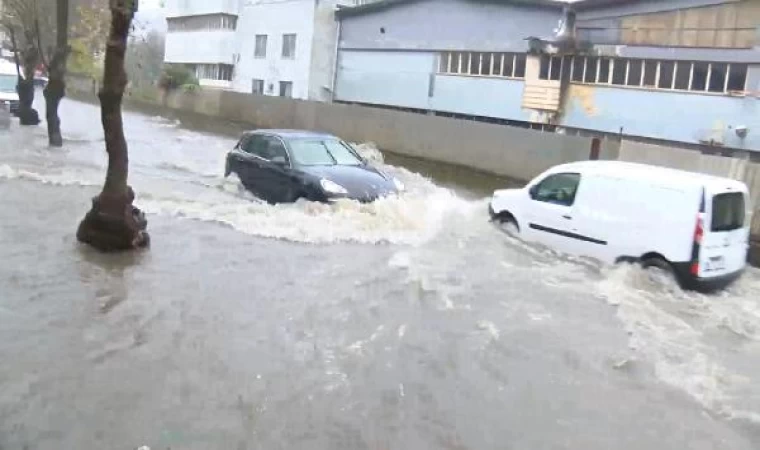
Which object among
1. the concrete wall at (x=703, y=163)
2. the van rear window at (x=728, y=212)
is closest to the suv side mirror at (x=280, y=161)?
the van rear window at (x=728, y=212)

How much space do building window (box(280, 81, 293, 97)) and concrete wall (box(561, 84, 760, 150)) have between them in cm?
1843

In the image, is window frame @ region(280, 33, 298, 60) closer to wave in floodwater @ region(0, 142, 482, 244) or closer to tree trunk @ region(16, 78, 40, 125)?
tree trunk @ region(16, 78, 40, 125)

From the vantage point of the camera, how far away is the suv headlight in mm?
12008

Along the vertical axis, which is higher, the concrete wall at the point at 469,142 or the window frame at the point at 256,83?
the window frame at the point at 256,83

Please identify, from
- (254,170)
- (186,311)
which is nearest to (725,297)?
(186,311)

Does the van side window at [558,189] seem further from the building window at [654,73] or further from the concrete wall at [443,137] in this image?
the building window at [654,73]

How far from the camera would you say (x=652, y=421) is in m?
5.90

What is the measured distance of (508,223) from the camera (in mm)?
12273

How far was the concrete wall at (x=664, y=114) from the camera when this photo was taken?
22.5 meters

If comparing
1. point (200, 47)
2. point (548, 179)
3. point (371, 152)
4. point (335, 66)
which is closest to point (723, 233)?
point (548, 179)

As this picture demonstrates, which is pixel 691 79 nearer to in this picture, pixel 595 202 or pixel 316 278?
pixel 595 202

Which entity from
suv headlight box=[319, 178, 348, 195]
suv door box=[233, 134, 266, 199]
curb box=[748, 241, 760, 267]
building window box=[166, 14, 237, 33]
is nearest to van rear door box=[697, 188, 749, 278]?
curb box=[748, 241, 760, 267]

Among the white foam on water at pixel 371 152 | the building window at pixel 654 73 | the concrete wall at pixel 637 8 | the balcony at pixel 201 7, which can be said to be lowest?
the white foam on water at pixel 371 152

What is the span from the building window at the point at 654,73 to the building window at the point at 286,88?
684 inches
